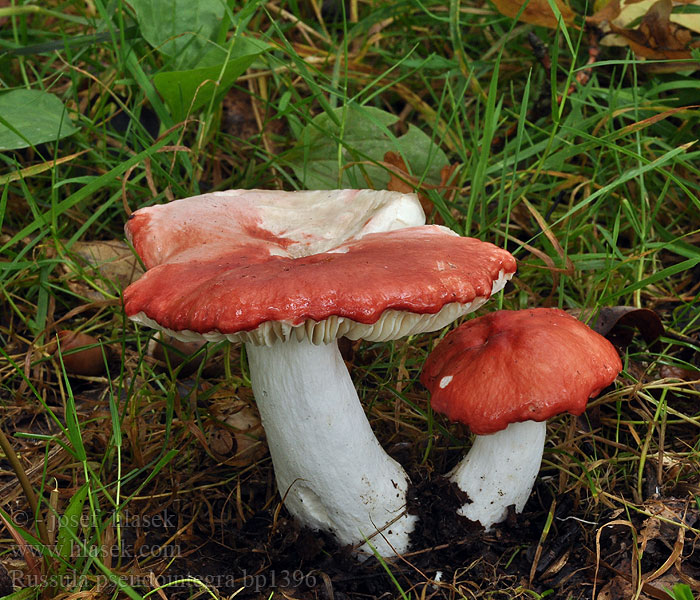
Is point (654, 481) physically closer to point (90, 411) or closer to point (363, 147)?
point (363, 147)

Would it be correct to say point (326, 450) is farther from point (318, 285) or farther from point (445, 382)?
point (318, 285)

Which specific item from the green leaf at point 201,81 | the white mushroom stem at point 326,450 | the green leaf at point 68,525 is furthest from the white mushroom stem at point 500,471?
the green leaf at point 201,81

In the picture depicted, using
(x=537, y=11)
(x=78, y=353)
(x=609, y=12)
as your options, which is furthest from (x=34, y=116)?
(x=609, y=12)

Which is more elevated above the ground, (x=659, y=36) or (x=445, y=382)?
(x=659, y=36)

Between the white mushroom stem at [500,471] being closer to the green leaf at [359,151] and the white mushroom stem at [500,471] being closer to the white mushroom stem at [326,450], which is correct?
the white mushroom stem at [326,450]

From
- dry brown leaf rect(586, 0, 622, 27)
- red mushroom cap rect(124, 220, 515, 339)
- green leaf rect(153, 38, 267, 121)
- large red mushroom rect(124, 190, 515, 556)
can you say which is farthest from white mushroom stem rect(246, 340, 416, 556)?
dry brown leaf rect(586, 0, 622, 27)

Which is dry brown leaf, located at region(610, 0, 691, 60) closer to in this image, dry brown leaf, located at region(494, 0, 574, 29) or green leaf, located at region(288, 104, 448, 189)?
dry brown leaf, located at region(494, 0, 574, 29)
